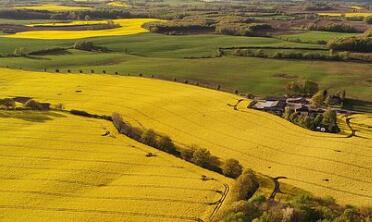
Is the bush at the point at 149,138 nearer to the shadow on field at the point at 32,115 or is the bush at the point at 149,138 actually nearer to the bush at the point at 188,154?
the bush at the point at 188,154

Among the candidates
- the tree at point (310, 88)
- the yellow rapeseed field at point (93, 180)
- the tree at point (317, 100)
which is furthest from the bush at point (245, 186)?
the tree at point (310, 88)

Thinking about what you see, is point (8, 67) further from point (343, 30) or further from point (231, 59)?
point (343, 30)

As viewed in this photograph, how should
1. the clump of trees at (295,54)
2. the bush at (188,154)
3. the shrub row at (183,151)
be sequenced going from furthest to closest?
the clump of trees at (295,54), the bush at (188,154), the shrub row at (183,151)

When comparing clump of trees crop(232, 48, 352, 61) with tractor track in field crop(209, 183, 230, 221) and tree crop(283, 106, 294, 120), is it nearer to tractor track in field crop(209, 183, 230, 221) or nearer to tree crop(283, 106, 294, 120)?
tree crop(283, 106, 294, 120)

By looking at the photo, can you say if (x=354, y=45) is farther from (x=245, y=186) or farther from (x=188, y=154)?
(x=245, y=186)

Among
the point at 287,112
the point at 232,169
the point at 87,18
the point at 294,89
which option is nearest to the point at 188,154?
the point at 232,169

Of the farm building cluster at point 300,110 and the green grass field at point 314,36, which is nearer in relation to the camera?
the farm building cluster at point 300,110

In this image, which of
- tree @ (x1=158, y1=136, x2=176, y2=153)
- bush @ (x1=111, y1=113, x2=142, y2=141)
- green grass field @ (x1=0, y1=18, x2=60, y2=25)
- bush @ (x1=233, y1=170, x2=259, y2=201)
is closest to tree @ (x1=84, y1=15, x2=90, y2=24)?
green grass field @ (x1=0, y1=18, x2=60, y2=25)

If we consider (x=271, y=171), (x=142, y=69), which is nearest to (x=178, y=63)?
(x=142, y=69)
